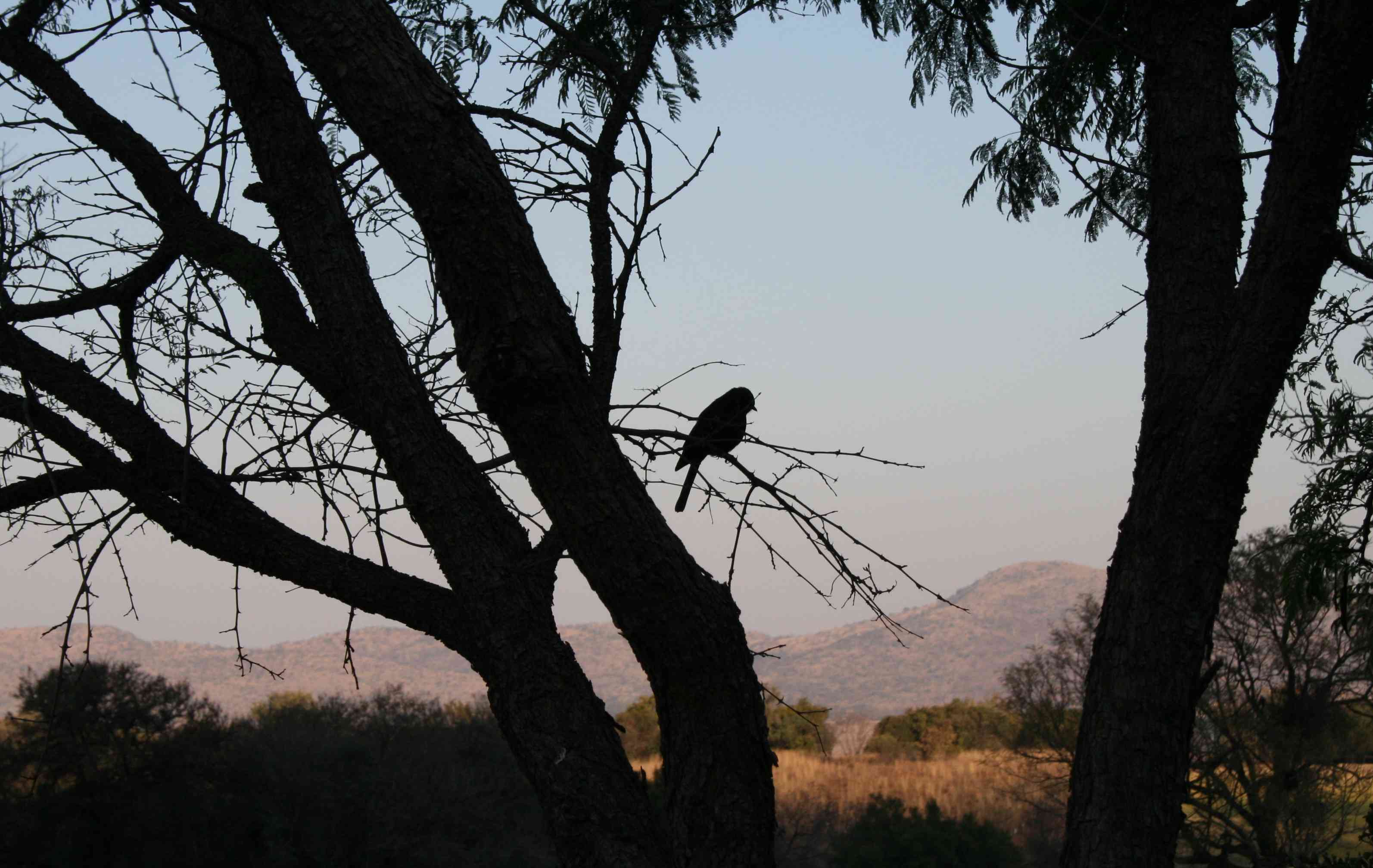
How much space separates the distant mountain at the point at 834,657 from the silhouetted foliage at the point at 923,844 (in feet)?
88.2

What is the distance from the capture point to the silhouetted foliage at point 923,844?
14.1 m

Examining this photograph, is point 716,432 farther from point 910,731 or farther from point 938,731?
point 910,731

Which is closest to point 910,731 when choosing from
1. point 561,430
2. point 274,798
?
point 274,798

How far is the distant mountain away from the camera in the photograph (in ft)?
169

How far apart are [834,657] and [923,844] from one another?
49.9m

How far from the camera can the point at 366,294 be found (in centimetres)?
214

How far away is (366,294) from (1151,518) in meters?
1.76

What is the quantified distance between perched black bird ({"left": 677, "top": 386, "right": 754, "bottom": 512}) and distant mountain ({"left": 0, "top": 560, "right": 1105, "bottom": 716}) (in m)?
38.4

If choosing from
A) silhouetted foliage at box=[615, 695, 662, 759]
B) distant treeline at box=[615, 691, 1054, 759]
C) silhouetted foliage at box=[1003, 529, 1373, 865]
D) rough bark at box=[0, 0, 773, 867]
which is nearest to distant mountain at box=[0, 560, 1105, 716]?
distant treeline at box=[615, 691, 1054, 759]

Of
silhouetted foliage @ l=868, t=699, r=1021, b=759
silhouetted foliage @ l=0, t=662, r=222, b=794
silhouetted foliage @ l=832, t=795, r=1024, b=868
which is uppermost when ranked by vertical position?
silhouetted foliage @ l=0, t=662, r=222, b=794

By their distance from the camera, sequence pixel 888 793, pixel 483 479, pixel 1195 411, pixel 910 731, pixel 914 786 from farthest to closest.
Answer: pixel 910 731
pixel 914 786
pixel 888 793
pixel 483 479
pixel 1195 411

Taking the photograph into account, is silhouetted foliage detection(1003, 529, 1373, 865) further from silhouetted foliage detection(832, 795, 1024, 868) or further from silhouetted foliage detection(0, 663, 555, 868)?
silhouetted foliage detection(0, 663, 555, 868)

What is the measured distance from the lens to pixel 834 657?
63.0m

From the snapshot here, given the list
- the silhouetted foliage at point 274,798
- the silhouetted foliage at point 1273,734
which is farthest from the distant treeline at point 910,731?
the silhouetted foliage at point 274,798
